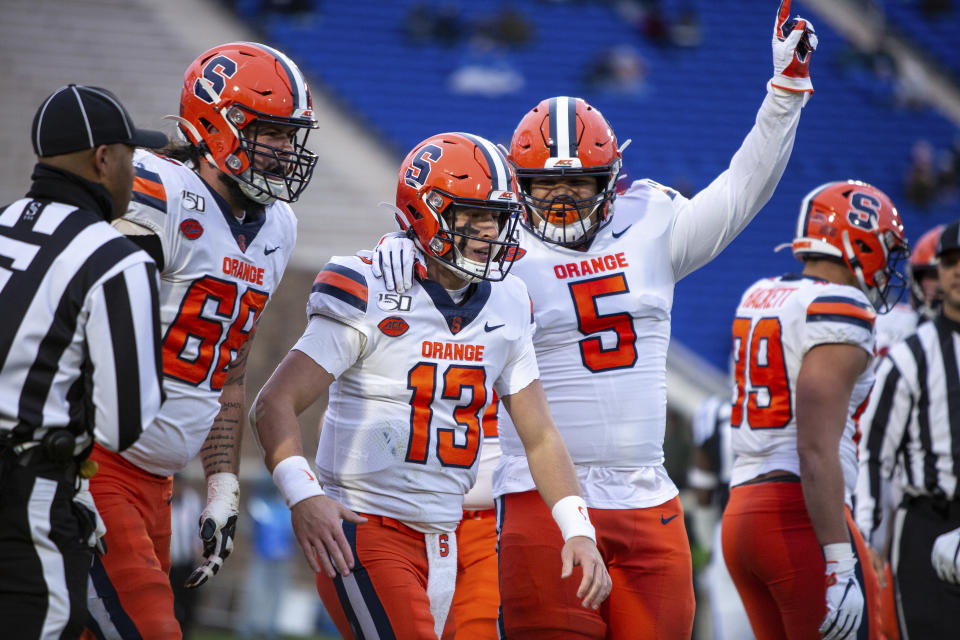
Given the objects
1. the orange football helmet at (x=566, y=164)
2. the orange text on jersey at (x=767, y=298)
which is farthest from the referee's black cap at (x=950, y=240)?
the orange football helmet at (x=566, y=164)

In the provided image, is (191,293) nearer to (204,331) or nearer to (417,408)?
(204,331)

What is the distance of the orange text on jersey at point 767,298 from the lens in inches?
171

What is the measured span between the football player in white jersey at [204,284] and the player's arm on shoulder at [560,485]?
0.91m

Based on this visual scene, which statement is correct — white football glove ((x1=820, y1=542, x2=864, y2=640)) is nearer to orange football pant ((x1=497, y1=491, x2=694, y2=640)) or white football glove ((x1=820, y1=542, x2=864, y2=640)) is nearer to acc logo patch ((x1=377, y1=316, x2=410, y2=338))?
orange football pant ((x1=497, y1=491, x2=694, y2=640))

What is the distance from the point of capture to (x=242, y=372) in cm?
390

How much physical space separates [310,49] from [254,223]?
1149 centimetres

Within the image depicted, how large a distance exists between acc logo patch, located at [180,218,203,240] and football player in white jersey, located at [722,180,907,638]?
82.8 inches

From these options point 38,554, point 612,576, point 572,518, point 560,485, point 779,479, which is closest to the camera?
point 38,554

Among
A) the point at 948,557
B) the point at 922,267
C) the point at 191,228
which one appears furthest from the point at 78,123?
the point at 922,267

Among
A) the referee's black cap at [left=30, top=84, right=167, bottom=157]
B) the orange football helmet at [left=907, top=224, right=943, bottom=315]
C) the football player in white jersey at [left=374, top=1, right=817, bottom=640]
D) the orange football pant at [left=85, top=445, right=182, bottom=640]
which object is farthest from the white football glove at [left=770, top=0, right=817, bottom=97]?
the orange football helmet at [left=907, top=224, right=943, bottom=315]

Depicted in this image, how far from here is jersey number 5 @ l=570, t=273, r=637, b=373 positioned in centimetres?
387

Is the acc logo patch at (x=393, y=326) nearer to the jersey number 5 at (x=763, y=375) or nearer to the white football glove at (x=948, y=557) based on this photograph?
the jersey number 5 at (x=763, y=375)

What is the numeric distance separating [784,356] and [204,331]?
211 centimetres

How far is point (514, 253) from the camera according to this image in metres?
3.63
